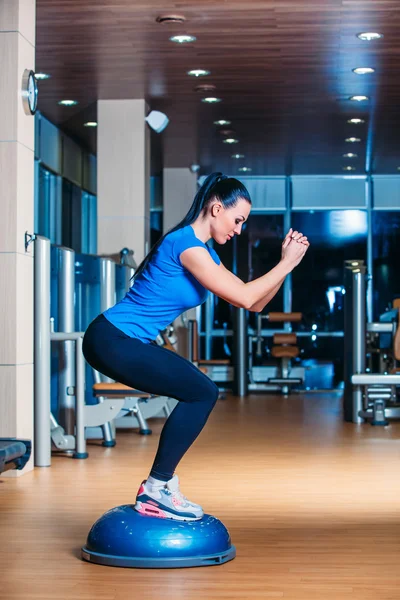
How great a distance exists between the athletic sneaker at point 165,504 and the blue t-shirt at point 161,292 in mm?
503

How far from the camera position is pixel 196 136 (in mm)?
10672

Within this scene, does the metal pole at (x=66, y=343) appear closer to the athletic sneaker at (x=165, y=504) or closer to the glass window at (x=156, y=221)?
the athletic sneaker at (x=165, y=504)

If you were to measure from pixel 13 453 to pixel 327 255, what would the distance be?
32.4ft

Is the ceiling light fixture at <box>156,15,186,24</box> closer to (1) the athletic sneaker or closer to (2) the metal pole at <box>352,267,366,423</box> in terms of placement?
(2) the metal pole at <box>352,267,366,423</box>

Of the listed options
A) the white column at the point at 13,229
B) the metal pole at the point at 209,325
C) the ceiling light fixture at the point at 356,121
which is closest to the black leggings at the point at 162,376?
the white column at the point at 13,229

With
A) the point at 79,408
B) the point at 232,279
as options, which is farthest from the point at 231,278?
the point at 79,408

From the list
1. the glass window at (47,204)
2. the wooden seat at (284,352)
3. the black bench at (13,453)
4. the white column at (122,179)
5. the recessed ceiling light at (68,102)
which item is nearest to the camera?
the black bench at (13,453)

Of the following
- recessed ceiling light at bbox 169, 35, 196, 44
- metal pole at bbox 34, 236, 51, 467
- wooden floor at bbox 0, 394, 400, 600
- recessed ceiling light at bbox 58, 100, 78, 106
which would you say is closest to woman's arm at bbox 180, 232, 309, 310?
wooden floor at bbox 0, 394, 400, 600

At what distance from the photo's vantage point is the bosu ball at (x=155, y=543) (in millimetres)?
3008

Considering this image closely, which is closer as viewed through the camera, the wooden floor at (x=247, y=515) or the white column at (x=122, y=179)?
the wooden floor at (x=247, y=515)

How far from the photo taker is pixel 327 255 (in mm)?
13695

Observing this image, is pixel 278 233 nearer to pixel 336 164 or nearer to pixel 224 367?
pixel 336 164

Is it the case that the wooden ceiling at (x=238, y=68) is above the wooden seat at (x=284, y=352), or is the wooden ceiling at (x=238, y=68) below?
above

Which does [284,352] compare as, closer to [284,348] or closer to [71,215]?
[284,348]
